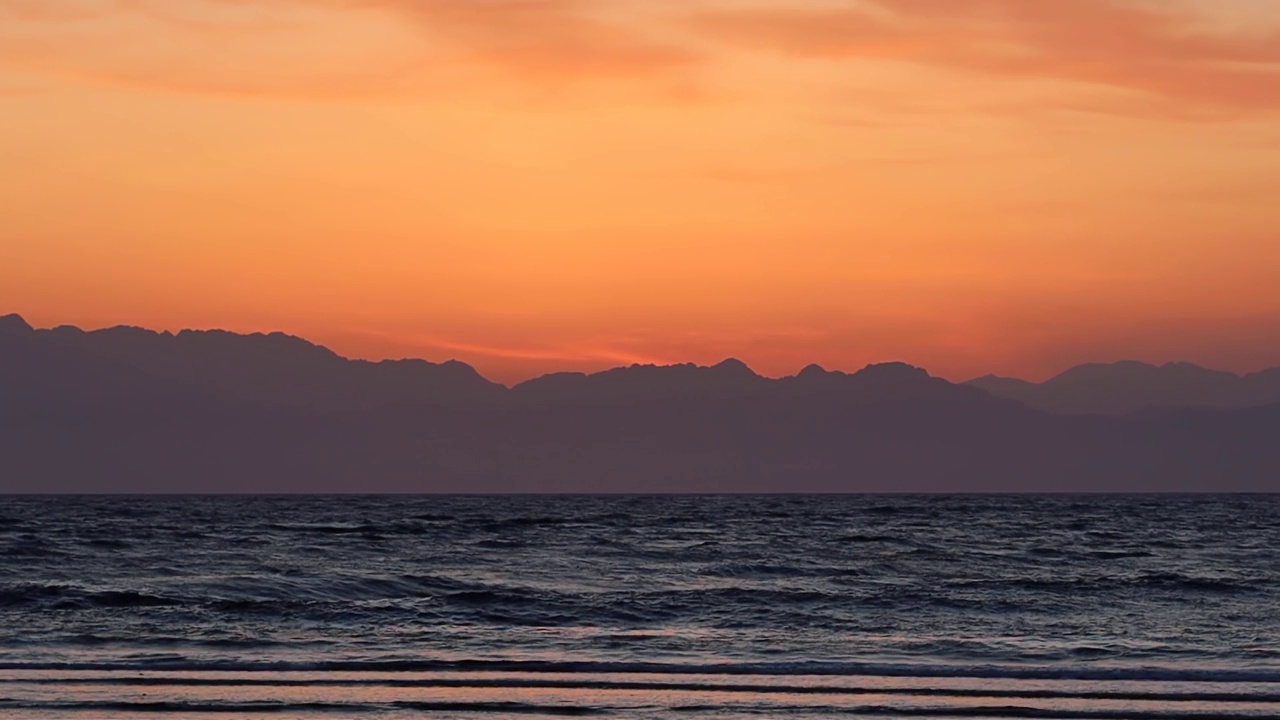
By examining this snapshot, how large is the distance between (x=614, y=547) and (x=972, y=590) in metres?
23.4

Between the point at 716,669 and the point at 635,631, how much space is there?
19.3 ft

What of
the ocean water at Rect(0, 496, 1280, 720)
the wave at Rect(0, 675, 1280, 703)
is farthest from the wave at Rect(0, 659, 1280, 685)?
the wave at Rect(0, 675, 1280, 703)

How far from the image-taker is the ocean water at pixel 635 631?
63.4 ft

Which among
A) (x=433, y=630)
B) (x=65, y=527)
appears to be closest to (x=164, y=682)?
(x=433, y=630)

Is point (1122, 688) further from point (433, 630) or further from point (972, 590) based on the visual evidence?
point (972, 590)

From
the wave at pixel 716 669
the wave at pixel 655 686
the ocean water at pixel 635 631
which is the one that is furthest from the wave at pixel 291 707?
the wave at pixel 716 669

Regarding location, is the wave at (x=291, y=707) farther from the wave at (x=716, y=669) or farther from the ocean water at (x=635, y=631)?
the wave at (x=716, y=669)

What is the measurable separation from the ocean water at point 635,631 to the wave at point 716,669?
83mm

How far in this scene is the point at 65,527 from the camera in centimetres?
7906

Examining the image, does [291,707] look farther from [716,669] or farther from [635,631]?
[635,631]

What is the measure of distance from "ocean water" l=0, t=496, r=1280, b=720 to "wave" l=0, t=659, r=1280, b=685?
83mm

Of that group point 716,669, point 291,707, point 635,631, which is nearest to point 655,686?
point 716,669

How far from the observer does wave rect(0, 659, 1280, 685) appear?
21984 mm

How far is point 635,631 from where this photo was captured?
28516 millimetres
